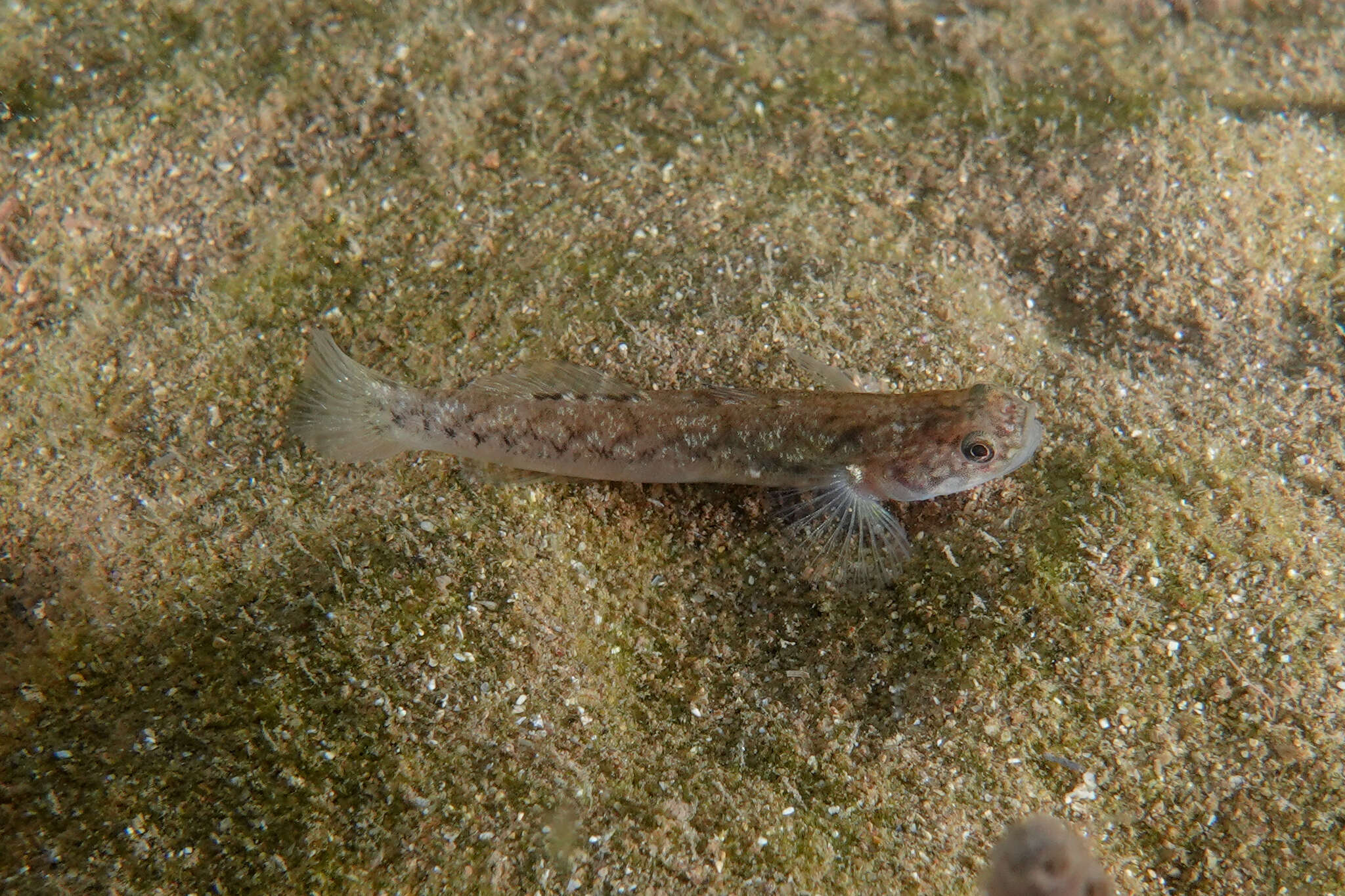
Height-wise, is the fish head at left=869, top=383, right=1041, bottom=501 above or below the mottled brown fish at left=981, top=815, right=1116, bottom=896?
above

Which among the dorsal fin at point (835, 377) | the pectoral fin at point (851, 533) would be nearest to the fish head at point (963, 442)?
the pectoral fin at point (851, 533)

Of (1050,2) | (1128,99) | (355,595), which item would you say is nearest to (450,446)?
(355,595)

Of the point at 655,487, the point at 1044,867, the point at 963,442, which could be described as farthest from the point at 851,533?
the point at 1044,867

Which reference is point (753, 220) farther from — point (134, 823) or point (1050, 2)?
point (134, 823)

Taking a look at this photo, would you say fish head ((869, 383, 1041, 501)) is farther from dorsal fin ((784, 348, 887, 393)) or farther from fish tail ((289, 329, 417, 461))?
fish tail ((289, 329, 417, 461))

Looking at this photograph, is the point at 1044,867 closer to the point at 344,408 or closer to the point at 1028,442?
the point at 1028,442

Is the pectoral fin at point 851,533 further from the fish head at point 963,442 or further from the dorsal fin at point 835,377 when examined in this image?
the dorsal fin at point 835,377

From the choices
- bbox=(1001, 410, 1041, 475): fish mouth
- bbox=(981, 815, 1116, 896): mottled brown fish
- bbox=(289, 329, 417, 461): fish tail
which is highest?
bbox=(289, 329, 417, 461): fish tail

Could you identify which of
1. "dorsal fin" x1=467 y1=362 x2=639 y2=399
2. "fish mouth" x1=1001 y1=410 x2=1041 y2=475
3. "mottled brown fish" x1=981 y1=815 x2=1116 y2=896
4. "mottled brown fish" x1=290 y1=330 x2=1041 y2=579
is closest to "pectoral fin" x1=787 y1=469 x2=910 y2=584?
"mottled brown fish" x1=290 y1=330 x2=1041 y2=579
